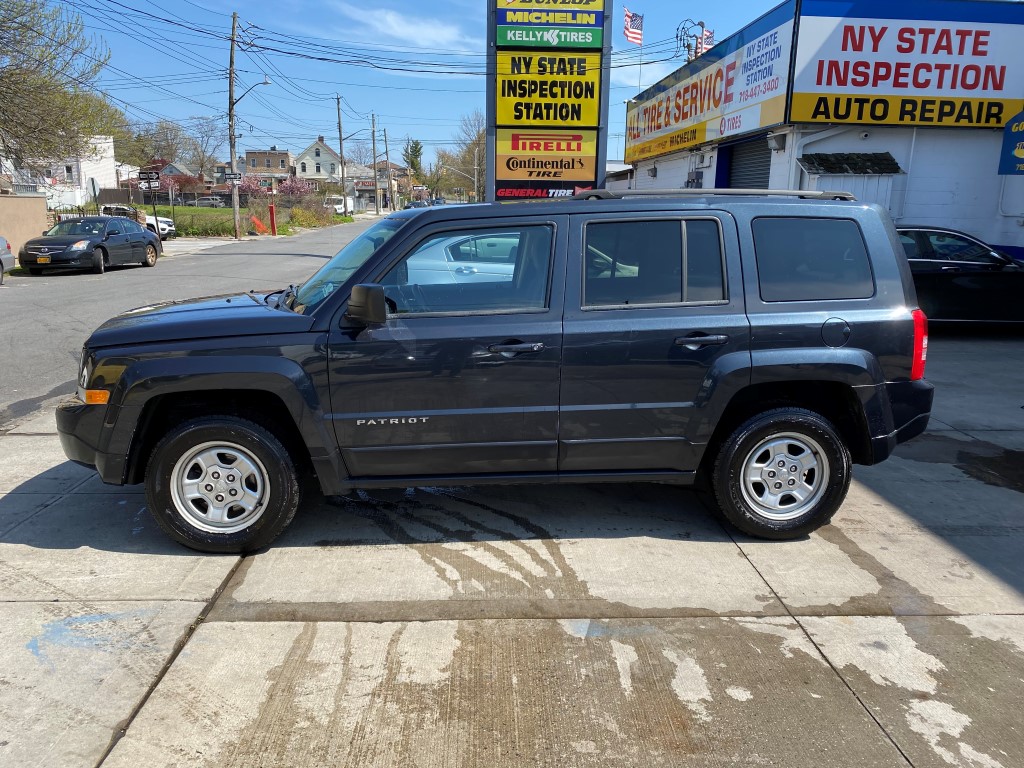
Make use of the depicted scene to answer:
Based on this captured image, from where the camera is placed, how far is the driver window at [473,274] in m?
4.02

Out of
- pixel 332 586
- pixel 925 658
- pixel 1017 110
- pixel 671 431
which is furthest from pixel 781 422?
pixel 1017 110

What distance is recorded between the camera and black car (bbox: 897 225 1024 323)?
34.7 ft

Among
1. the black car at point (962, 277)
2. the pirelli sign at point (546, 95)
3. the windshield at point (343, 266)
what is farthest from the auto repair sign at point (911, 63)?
the windshield at point (343, 266)

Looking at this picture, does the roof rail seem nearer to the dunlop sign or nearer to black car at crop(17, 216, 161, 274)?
the dunlop sign

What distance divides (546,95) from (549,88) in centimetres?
13

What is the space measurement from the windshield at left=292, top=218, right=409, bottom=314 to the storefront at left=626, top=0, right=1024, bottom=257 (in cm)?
1029

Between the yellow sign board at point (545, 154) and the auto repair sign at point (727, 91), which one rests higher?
the auto repair sign at point (727, 91)

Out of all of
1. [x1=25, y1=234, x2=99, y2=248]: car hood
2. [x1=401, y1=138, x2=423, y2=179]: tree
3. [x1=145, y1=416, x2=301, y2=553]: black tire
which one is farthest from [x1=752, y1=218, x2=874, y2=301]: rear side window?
[x1=401, y1=138, x2=423, y2=179]: tree

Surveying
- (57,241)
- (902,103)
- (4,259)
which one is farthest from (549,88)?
(57,241)

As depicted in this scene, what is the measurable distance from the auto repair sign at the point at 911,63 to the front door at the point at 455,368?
1072 centimetres

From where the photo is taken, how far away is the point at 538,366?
12.9 feet

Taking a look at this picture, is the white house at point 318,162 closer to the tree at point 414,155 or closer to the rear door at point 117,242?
the tree at point 414,155

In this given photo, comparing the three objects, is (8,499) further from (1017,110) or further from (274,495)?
(1017,110)

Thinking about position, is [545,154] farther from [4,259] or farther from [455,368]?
[4,259]
